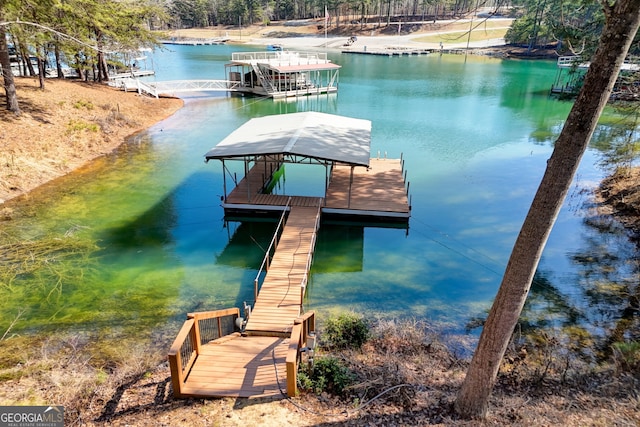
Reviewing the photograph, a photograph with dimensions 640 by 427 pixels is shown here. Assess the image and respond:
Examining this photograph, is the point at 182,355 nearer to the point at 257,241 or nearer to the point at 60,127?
the point at 257,241

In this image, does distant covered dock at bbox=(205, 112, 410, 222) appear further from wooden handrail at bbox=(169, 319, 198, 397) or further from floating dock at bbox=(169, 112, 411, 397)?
wooden handrail at bbox=(169, 319, 198, 397)

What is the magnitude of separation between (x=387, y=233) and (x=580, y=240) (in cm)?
650

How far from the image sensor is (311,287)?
11.6m

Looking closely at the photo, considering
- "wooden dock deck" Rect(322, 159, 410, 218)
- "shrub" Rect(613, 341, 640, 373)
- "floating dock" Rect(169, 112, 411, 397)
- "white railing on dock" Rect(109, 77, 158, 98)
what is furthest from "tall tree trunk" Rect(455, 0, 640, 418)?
"white railing on dock" Rect(109, 77, 158, 98)

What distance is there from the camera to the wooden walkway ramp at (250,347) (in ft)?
20.2

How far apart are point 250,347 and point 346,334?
1978mm

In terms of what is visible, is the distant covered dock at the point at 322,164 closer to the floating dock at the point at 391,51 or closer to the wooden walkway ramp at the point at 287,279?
the wooden walkway ramp at the point at 287,279

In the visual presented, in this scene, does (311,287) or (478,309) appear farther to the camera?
(311,287)

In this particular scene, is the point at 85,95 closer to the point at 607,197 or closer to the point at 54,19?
the point at 54,19

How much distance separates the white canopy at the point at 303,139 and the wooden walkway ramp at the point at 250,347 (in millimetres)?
4522

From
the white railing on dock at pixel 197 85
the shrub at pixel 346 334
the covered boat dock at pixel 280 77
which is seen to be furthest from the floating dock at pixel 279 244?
the white railing on dock at pixel 197 85

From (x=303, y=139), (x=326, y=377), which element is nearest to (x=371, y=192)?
(x=303, y=139)

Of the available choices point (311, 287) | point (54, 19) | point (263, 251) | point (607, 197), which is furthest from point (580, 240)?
point (54, 19)

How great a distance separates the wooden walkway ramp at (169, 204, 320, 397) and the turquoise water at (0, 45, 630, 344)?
3.30 ft
